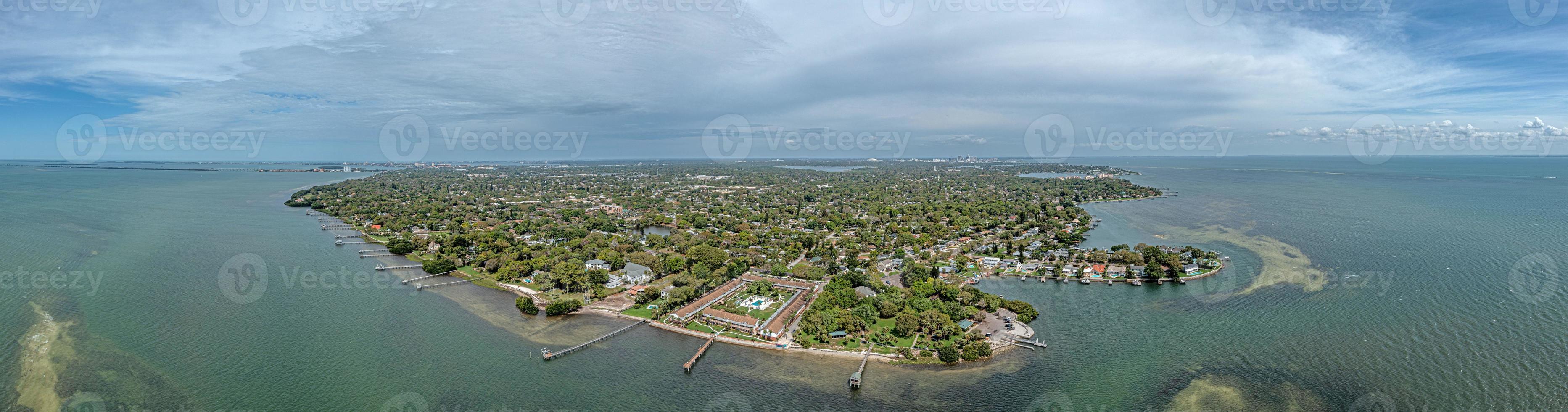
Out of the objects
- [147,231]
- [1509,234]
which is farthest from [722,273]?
[1509,234]

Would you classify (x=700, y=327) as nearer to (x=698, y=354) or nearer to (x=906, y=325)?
(x=698, y=354)

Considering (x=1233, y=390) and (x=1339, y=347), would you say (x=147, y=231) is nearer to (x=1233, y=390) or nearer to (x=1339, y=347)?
(x=1233, y=390)

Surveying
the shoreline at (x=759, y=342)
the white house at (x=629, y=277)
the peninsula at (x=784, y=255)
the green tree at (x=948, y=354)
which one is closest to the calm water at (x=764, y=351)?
the shoreline at (x=759, y=342)

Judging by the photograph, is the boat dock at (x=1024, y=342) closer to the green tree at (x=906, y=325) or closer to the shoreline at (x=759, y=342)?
the shoreline at (x=759, y=342)

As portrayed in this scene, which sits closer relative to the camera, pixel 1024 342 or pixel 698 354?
pixel 698 354

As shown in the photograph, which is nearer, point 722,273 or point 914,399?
point 914,399

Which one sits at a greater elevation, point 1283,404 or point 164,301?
point 164,301

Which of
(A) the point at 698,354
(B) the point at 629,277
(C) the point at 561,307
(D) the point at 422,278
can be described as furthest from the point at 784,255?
(D) the point at 422,278

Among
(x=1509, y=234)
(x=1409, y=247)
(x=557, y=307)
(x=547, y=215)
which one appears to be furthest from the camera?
(x=547, y=215)
